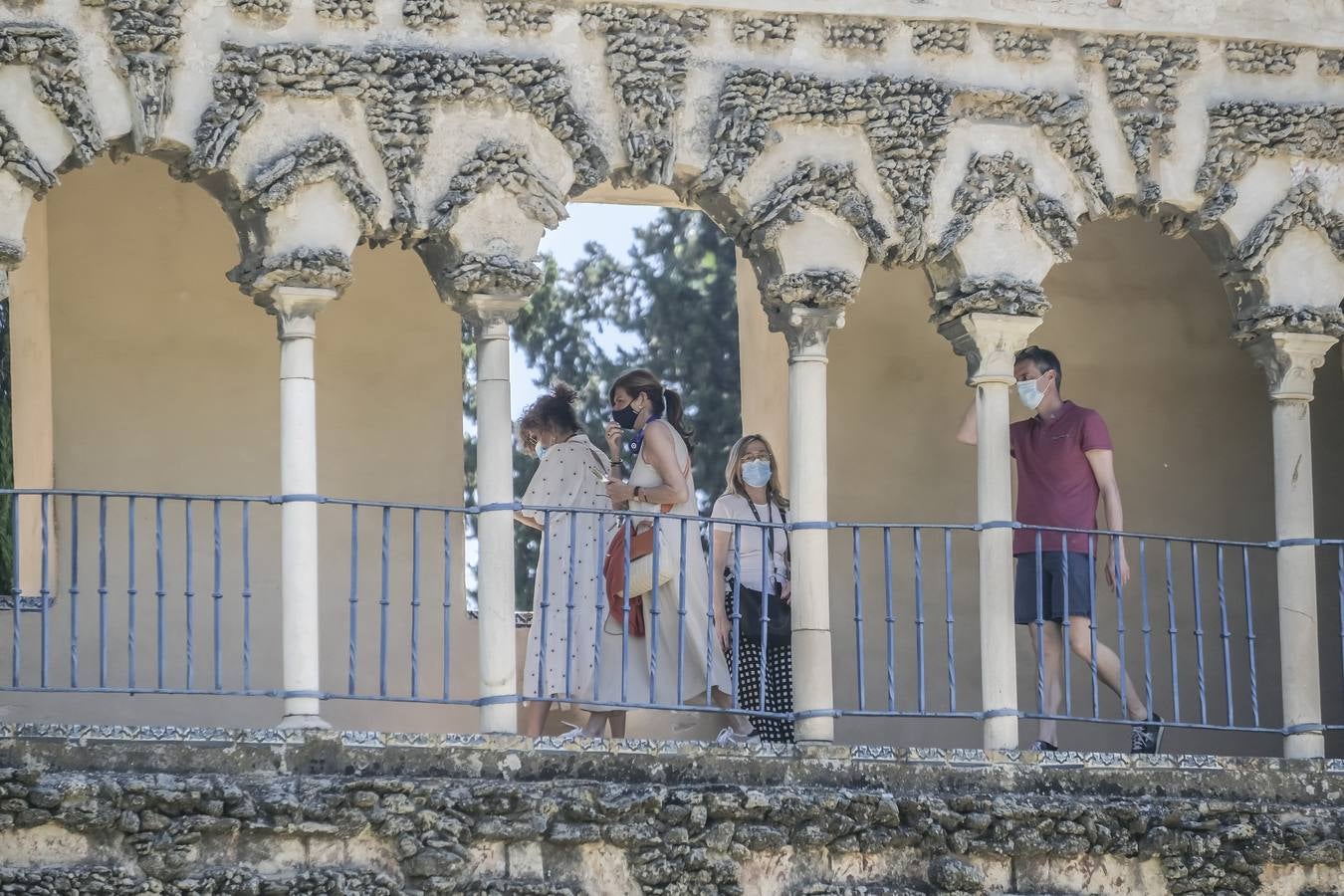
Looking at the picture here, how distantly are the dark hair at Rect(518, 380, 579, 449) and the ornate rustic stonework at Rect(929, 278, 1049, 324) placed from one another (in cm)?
154

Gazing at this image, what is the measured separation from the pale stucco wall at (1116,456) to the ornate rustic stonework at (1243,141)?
74.0 inches

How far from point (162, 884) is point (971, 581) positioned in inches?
189

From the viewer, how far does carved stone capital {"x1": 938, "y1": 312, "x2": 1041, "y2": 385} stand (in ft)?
39.1

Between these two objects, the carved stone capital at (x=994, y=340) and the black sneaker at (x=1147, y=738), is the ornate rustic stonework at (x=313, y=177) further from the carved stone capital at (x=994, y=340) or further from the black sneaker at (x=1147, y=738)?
the black sneaker at (x=1147, y=738)

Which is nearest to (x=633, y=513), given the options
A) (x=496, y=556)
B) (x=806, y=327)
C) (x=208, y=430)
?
(x=496, y=556)

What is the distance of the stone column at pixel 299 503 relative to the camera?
10953 mm

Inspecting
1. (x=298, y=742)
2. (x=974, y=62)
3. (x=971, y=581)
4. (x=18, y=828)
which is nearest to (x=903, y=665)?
(x=971, y=581)

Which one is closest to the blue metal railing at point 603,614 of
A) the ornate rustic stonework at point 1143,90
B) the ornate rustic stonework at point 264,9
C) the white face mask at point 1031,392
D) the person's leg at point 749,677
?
the person's leg at point 749,677

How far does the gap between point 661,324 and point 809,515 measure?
12.6 metres

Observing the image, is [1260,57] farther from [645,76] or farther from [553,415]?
[553,415]

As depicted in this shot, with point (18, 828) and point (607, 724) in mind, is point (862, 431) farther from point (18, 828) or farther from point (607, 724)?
point (18, 828)

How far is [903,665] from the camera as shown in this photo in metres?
13.8

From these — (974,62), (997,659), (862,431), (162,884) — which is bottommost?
(162,884)

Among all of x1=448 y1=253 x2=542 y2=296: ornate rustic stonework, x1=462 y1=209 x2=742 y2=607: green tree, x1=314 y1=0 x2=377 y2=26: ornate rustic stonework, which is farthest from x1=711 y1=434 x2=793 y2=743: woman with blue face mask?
x1=462 y1=209 x2=742 y2=607: green tree
